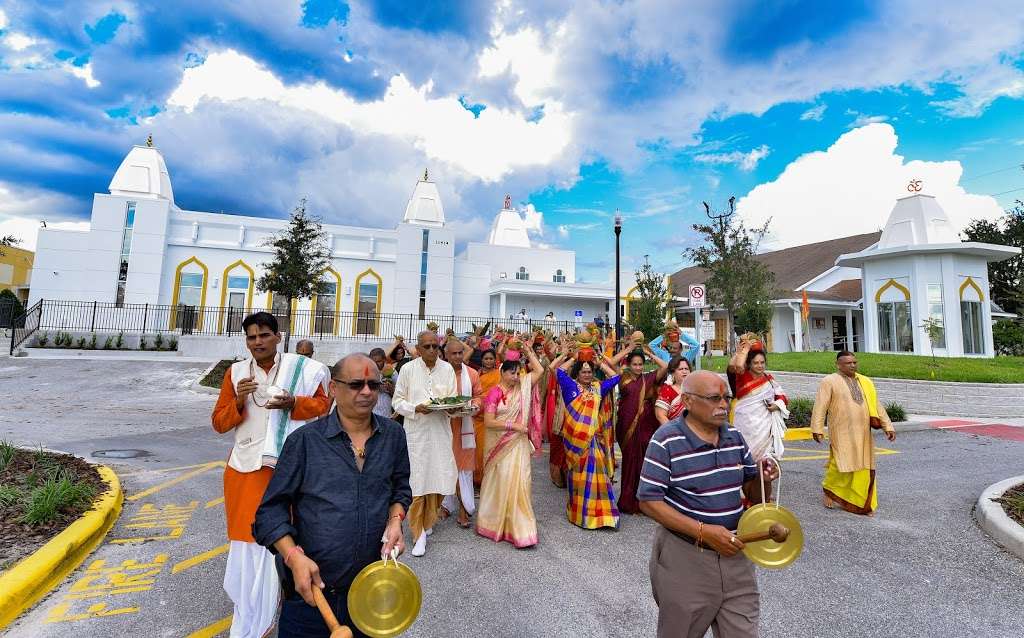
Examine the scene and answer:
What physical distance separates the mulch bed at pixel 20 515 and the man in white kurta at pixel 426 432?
112 inches

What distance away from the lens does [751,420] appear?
5.18 metres

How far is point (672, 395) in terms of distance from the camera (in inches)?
→ 206

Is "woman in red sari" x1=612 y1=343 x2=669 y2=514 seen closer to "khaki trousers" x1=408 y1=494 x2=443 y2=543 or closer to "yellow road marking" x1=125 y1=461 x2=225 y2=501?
"khaki trousers" x1=408 y1=494 x2=443 y2=543

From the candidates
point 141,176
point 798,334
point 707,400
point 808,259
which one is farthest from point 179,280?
point 808,259

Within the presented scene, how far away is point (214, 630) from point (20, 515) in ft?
8.61

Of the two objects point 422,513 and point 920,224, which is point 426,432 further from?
point 920,224

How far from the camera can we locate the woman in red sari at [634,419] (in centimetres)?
570

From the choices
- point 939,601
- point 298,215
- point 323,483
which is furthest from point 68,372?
point 939,601

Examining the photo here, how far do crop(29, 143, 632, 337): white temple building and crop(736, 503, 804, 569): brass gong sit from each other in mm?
25014

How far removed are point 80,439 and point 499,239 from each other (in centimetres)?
4057

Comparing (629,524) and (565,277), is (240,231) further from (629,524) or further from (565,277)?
(629,524)

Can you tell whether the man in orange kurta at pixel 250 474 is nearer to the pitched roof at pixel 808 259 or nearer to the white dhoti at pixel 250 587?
the white dhoti at pixel 250 587

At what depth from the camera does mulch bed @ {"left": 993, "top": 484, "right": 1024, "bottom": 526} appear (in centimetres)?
496

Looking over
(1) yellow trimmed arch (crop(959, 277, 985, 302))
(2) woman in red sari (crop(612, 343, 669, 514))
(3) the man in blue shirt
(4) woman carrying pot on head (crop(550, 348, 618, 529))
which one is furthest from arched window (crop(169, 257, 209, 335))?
(1) yellow trimmed arch (crop(959, 277, 985, 302))
